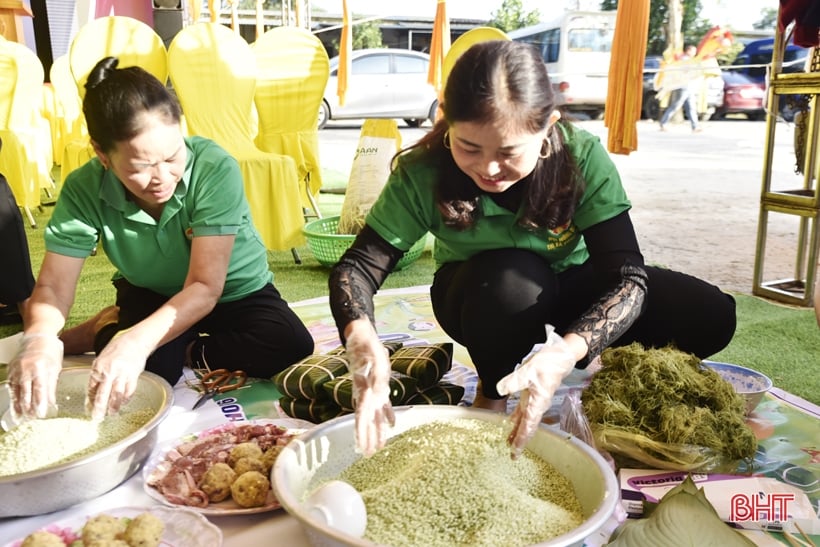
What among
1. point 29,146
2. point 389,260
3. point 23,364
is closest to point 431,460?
point 389,260

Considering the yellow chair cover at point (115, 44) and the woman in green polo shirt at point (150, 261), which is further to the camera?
the yellow chair cover at point (115, 44)

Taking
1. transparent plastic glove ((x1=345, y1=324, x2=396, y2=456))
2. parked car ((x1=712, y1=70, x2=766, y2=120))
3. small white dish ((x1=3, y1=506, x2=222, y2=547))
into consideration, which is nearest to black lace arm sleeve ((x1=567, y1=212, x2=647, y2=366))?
transparent plastic glove ((x1=345, y1=324, x2=396, y2=456))

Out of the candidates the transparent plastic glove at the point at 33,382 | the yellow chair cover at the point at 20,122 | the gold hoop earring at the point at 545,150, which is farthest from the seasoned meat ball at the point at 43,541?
the yellow chair cover at the point at 20,122

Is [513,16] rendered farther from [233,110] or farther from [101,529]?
[101,529]

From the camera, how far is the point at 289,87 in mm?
3490

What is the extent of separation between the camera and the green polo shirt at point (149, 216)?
1.51 metres

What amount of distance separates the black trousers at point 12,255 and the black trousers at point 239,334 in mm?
589

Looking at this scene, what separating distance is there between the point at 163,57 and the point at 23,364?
8.34ft

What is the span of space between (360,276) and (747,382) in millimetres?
991

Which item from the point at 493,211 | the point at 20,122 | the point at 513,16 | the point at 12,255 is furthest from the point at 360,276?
the point at 513,16

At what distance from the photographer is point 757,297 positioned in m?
2.69

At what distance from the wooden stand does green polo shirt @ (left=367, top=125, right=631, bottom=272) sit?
1556mm

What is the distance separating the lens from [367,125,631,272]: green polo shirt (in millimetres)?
1359

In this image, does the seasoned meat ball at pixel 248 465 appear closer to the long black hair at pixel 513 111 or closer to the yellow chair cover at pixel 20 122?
the long black hair at pixel 513 111
